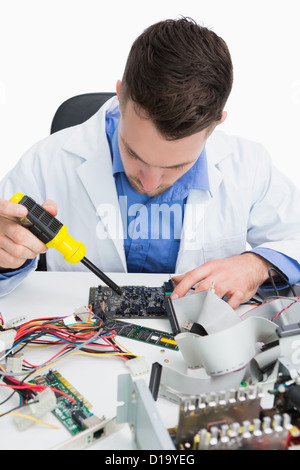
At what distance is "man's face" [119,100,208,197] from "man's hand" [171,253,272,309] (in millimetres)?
286

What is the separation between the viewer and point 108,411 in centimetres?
70

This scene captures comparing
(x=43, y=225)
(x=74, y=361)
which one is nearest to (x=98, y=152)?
(x=43, y=225)

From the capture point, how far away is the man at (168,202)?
1.05 metres

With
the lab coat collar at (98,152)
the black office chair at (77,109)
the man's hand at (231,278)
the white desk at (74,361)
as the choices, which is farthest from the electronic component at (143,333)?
the black office chair at (77,109)

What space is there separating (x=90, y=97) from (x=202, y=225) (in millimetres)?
719

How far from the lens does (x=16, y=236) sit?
911 millimetres

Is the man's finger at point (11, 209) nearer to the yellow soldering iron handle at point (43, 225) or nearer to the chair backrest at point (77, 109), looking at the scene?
the yellow soldering iron handle at point (43, 225)

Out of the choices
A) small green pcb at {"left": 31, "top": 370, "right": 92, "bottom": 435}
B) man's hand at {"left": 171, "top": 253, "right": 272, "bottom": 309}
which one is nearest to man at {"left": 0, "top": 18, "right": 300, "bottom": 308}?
man's hand at {"left": 171, "top": 253, "right": 272, "bottom": 309}

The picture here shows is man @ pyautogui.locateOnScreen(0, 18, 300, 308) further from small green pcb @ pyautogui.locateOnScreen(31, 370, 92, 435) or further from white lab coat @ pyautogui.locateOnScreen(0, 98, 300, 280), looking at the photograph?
small green pcb @ pyautogui.locateOnScreen(31, 370, 92, 435)

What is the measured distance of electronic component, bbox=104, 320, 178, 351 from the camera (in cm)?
90

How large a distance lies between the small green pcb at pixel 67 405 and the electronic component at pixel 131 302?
22 centimetres

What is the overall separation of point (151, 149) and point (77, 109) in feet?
2.47

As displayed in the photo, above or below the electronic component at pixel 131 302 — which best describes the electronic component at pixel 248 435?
above
